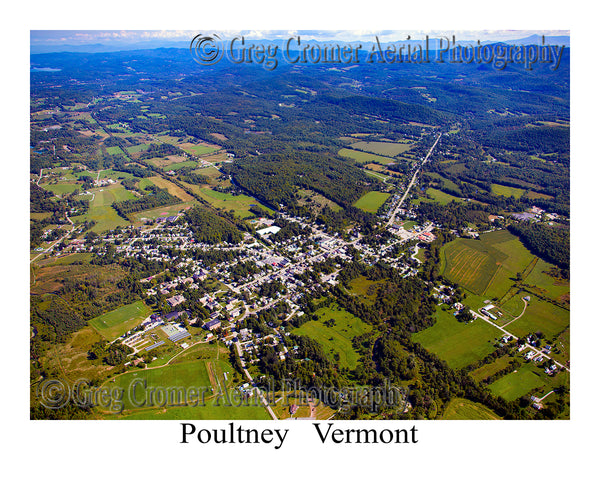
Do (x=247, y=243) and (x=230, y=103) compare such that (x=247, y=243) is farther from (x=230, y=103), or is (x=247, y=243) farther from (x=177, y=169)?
(x=230, y=103)

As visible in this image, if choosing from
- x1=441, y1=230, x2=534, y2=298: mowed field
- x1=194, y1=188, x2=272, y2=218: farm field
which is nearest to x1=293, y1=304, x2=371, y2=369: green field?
x1=441, y1=230, x2=534, y2=298: mowed field

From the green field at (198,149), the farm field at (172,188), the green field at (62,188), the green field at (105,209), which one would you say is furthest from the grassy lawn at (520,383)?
the green field at (198,149)

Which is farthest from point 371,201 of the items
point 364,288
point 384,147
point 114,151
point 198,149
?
point 114,151

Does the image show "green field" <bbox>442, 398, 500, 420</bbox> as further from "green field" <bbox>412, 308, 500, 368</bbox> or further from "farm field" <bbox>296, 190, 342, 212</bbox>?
"farm field" <bbox>296, 190, 342, 212</bbox>

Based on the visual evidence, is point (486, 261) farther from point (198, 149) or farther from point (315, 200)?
point (198, 149)

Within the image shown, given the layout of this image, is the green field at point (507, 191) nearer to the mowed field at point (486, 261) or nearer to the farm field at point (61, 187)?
the mowed field at point (486, 261)

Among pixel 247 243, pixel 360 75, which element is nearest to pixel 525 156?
pixel 247 243
